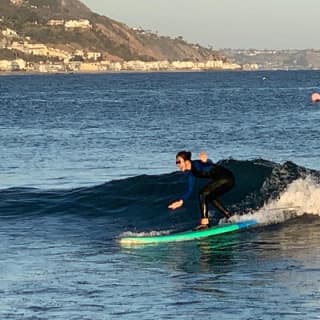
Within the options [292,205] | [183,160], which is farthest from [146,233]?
[292,205]

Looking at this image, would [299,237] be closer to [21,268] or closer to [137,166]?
[21,268]

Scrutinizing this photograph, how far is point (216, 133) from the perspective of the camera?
51.8m

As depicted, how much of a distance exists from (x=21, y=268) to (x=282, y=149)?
27.0 m

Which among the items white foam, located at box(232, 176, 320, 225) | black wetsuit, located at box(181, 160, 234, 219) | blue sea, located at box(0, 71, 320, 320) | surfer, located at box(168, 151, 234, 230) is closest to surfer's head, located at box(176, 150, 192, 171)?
surfer, located at box(168, 151, 234, 230)

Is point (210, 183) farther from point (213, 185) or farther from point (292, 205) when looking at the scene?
point (292, 205)

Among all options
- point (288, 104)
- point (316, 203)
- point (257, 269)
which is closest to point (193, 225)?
point (316, 203)

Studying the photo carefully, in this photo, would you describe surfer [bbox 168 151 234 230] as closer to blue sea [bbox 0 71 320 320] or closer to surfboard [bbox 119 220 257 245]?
surfboard [bbox 119 220 257 245]

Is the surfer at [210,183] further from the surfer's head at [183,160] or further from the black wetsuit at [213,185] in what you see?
the surfer's head at [183,160]

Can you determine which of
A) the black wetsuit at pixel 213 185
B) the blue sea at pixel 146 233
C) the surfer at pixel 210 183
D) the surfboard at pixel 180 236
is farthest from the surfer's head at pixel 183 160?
the surfboard at pixel 180 236

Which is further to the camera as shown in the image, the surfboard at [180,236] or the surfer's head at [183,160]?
the surfboard at [180,236]

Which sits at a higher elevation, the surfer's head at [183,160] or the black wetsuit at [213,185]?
the surfer's head at [183,160]

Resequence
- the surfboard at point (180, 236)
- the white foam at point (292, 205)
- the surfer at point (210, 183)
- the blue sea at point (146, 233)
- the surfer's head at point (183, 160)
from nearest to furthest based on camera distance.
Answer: the blue sea at point (146, 233)
the surfer's head at point (183, 160)
the surfboard at point (180, 236)
the surfer at point (210, 183)
the white foam at point (292, 205)

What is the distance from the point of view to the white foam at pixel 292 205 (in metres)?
20.6

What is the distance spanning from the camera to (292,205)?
861 inches
